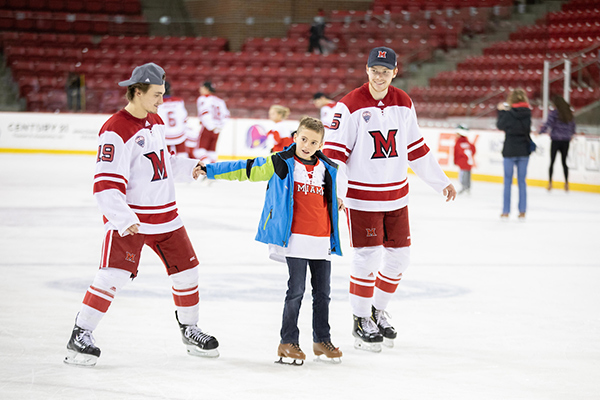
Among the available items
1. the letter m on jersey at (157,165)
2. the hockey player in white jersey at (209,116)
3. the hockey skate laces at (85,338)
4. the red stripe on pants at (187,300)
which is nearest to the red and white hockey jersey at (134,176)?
the letter m on jersey at (157,165)

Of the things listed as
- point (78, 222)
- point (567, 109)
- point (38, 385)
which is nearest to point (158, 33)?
point (567, 109)

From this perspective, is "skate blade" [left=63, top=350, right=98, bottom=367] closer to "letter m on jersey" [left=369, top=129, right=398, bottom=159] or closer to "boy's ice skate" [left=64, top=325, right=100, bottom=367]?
"boy's ice skate" [left=64, top=325, right=100, bottom=367]

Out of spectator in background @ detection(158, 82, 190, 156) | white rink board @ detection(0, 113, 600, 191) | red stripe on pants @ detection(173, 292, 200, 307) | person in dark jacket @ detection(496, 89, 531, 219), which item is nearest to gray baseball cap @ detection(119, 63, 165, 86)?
red stripe on pants @ detection(173, 292, 200, 307)

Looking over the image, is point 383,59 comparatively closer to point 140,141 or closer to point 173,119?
point 140,141

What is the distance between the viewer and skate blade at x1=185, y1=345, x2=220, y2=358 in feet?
13.6

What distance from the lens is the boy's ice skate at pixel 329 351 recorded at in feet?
13.4

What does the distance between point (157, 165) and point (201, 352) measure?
2.98ft

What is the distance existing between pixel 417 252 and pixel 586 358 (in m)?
3.41

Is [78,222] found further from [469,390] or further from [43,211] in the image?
[469,390]

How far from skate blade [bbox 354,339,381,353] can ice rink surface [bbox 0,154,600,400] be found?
2.4 inches

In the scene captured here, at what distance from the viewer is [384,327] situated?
14.9ft

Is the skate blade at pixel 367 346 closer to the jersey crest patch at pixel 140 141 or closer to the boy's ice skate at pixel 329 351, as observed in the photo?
the boy's ice skate at pixel 329 351

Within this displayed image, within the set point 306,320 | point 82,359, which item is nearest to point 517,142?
point 306,320

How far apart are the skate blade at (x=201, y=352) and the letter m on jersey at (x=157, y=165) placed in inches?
32.6
